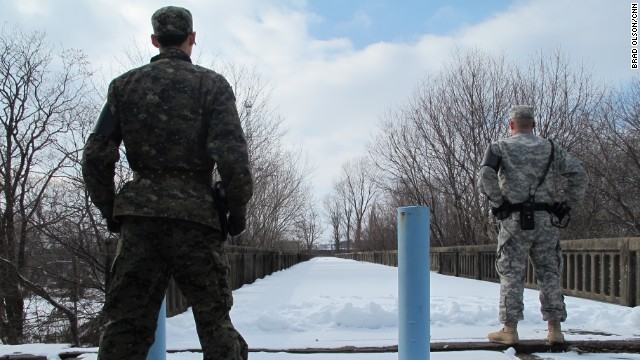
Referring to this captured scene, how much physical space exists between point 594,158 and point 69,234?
2076cm

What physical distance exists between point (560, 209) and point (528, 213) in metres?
0.26

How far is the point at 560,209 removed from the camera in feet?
12.9

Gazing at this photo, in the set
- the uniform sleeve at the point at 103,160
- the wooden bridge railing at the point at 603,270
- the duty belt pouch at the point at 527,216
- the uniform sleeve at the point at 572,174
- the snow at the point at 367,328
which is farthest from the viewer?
the wooden bridge railing at the point at 603,270

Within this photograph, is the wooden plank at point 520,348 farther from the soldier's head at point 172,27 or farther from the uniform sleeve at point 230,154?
the soldier's head at point 172,27

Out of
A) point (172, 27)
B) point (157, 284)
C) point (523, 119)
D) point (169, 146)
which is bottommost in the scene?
point (157, 284)

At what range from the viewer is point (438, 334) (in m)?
4.43

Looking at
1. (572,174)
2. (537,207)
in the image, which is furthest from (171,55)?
(572,174)

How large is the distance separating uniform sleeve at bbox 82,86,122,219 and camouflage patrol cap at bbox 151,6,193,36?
38 cm

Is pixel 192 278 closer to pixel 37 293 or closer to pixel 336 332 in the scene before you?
pixel 336 332

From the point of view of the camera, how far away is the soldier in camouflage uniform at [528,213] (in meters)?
3.89

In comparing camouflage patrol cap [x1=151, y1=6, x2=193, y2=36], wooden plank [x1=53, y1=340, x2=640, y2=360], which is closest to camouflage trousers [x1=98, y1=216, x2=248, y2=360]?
camouflage patrol cap [x1=151, y1=6, x2=193, y2=36]

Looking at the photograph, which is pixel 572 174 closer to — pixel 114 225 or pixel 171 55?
pixel 171 55

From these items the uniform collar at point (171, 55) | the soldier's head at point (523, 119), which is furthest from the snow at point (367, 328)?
the uniform collar at point (171, 55)

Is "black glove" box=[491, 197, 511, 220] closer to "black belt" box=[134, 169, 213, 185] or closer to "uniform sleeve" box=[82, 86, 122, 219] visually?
"black belt" box=[134, 169, 213, 185]
